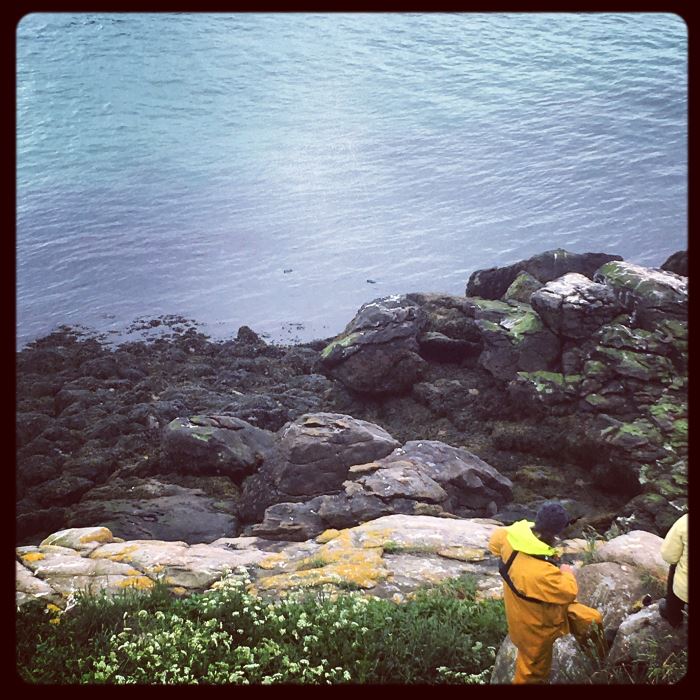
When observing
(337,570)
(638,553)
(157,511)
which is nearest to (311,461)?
(157,511)

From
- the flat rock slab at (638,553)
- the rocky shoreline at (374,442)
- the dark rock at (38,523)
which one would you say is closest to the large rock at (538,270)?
the rocky shoreline at (374,442)

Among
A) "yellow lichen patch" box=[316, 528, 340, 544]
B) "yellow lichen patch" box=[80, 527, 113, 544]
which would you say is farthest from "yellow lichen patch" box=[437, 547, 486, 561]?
"yellow lichen patch" box=[80, 527, 113, 544]

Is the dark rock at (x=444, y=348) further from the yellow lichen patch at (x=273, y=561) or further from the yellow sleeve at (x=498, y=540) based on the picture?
the yellow sleeve at (x=498, y=540)

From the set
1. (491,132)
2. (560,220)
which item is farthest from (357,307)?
(491,132)

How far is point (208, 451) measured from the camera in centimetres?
1513

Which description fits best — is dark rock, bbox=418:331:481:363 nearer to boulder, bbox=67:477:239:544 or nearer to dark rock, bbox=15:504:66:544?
boulder, bbox=67:477:239:544

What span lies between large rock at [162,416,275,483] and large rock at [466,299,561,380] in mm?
6824

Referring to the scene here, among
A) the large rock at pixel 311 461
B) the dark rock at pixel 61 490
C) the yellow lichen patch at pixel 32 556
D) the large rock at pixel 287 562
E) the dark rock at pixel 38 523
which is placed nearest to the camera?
the large rock at pixel 287 562

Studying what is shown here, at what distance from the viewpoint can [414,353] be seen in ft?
61.3

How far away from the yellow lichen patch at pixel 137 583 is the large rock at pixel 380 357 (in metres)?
10.5

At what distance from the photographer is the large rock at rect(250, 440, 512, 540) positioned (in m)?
12.1

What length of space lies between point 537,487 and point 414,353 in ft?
17.2

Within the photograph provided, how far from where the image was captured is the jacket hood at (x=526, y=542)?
558 centimetres

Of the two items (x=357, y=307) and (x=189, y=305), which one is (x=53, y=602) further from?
(x=189, y=305)
